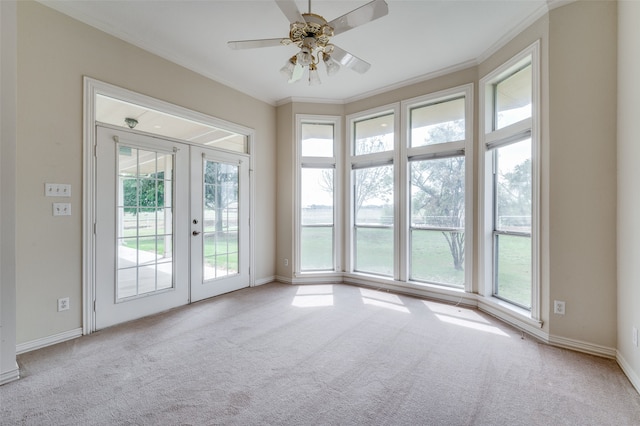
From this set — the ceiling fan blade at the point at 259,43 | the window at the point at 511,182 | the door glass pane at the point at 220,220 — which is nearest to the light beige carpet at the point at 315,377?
the window at the point at 511,182

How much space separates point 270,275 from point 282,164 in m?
1.93

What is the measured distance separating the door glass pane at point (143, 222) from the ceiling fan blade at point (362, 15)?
251cm

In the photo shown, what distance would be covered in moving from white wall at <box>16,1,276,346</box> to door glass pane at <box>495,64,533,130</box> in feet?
13.7

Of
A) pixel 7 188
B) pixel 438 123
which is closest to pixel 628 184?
pixel 438 123

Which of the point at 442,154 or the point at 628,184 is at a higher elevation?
the point at 442,154

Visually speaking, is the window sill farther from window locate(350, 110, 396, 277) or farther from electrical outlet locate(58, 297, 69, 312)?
electrical outlet locate(58, 297, 69, 312)

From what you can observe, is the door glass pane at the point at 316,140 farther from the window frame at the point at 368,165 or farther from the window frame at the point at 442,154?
the window frame at the point at 442,154

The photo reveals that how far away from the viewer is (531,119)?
2779 millimetres

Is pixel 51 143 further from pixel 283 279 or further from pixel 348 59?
pixel 283 279

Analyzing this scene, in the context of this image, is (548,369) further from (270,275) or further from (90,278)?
(90,278)

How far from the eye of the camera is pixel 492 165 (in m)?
3.45

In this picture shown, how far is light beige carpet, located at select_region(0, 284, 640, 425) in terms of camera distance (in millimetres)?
1692

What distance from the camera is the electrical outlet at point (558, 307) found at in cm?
256

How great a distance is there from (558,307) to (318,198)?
11.0 ft
